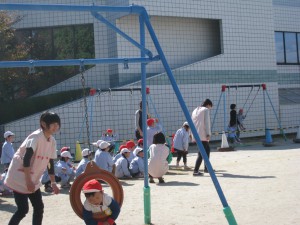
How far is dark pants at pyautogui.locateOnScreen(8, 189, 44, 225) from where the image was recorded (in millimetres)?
5566

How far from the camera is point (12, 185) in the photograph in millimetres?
5562

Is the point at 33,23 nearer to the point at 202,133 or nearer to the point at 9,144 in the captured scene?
the point at 9,144

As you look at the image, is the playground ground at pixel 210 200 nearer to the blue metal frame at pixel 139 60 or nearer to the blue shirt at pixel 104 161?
the blue shirt at pixel 104 161

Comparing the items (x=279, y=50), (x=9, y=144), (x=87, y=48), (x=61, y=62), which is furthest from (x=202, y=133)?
(x=279, y=50)

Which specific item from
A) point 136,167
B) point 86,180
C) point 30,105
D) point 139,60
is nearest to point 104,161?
point 136,167

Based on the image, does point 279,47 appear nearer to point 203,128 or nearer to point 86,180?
point 203,128

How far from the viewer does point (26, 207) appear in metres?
5.59

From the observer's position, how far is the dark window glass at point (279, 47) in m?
25.1

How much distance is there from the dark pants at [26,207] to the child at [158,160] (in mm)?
4878

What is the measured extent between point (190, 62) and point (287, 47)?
22.3ft

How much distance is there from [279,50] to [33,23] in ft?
41.5

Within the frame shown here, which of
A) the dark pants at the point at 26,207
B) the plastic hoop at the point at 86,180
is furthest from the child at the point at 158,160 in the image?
the dark pants at the point at 26,207

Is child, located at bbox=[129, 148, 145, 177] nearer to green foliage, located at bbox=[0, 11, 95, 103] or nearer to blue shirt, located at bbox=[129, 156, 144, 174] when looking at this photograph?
blue shirt, located at bbox=[129, 156, 144, 174]

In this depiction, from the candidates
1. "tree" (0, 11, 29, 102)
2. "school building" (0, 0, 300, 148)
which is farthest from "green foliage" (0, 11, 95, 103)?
"school building" (0, 0, 300, 148)
